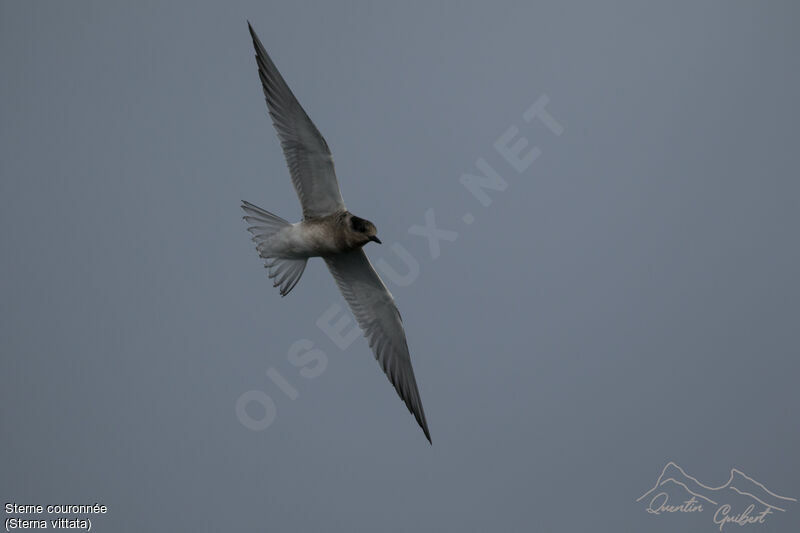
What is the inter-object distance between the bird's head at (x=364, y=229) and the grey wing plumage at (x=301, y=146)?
0.27 metres

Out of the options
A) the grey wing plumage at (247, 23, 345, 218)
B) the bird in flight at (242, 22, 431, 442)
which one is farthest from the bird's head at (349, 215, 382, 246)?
the grey wing plumage at (247, 23, 345, 218)

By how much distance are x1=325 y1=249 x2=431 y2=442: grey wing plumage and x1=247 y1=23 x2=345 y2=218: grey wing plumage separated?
1.56 feet

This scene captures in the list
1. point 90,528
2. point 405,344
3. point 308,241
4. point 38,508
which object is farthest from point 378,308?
point 38,508

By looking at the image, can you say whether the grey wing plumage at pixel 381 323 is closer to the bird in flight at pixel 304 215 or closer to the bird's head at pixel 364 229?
the bird in flight at pixel 304 215

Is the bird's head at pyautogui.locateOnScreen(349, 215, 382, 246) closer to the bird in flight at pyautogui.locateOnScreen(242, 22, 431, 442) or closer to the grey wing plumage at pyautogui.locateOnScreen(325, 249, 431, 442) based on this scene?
the bird in flight at pyautogui.locateOnScreen(242, 22, 431, 442)

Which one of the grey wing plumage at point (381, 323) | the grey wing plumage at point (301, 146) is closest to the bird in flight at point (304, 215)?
the grey wing plumage at point (301, 146)

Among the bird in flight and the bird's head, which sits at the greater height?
the bird in flight

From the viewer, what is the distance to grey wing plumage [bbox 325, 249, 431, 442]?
21.4ft

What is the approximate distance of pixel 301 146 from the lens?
20.1ft

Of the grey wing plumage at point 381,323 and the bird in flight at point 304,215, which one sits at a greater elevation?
the bird in flight at point 304,215

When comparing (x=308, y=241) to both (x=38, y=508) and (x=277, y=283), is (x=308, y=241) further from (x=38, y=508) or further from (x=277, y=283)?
(x=38, y=508)

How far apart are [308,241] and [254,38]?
1295mm

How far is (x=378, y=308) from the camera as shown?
664cm

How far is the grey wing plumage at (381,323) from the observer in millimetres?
6527
